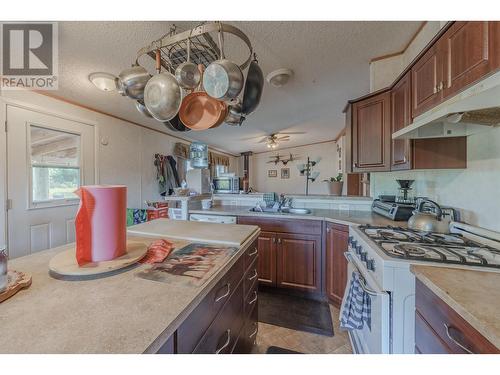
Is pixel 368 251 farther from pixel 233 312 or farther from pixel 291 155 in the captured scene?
pixel 291 155

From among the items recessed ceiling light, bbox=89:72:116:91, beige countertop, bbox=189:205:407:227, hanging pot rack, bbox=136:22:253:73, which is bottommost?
beige countertop, bbox=189:205:407:227

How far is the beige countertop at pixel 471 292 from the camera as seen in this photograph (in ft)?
1.74

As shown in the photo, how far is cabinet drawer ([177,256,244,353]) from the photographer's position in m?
0.58

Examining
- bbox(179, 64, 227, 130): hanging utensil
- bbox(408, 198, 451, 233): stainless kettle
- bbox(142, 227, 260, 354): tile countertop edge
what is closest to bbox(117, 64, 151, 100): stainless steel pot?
bbox(179, 64, 227, 130): hanging utensil

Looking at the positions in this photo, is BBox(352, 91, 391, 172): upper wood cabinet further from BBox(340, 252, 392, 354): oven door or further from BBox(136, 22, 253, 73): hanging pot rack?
BBox(136, 22, 253, 73): hanging pot rack

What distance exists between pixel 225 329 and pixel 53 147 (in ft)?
9.23

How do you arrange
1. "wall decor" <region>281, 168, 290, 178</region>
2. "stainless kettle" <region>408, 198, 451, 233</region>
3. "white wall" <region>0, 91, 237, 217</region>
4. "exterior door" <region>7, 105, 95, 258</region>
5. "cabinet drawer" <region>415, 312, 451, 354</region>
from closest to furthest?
"cabinet drawer" <region>415, 312, 451, 354</region> < "stainless kettle" <region>408, 198, 451, 233</region> < "exterior door" <region>7, 105, 95, 258</region> < "white wall" <region>0, 91, 237, 217</region> < "wall decor" <region>281, 168, 290, 178</region>

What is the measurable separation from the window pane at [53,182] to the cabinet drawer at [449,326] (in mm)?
3056

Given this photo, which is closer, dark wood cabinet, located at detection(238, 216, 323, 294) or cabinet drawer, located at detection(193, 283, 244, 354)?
cabinet drawer, located at detection(193, 283, 244, 354)

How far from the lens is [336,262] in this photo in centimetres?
186

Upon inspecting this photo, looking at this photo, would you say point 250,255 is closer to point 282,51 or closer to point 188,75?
point 188,75

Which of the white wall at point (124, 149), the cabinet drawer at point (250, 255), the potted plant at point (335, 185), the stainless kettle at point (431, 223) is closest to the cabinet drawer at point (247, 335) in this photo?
the cabinet drawer at point (250, 255)

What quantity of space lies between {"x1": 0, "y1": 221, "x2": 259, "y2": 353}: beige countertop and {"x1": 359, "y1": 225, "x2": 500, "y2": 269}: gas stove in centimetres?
88

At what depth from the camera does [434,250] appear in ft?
3.26
